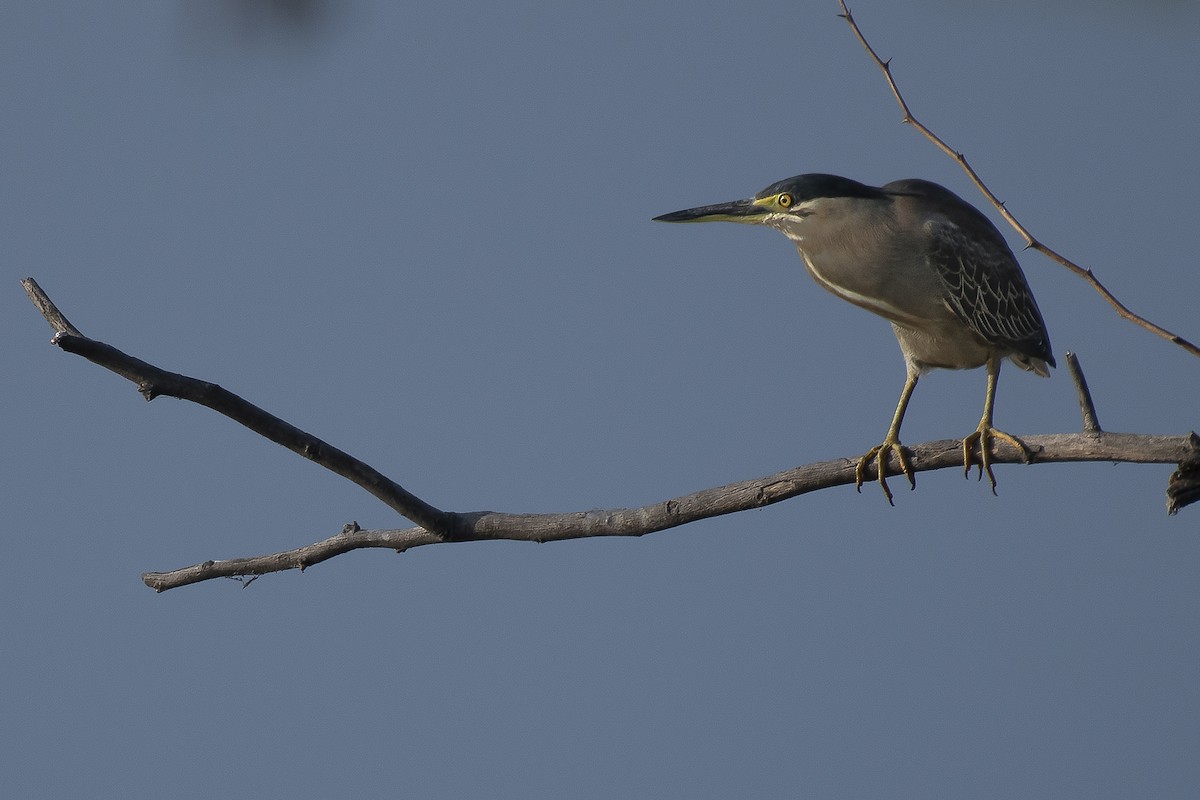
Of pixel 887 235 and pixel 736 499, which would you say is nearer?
pixel 736 499

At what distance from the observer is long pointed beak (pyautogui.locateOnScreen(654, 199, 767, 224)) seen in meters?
1.57

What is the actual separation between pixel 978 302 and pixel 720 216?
1.21 feet

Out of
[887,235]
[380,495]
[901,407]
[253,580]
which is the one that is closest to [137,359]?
[380,495]

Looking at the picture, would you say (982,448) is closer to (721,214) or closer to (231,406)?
(721,214)

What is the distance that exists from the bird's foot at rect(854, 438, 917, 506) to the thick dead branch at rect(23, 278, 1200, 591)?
0.04 feet

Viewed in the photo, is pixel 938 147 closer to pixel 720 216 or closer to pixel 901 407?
pixel 720 216

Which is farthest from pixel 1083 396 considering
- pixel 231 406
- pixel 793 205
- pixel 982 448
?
pixel 231 406

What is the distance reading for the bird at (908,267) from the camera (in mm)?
1541

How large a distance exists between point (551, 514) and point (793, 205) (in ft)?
1.73

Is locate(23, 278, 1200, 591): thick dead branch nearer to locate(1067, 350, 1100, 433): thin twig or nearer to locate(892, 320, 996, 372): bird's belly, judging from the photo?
locate(1067, 350, 1100, 433): thin twig

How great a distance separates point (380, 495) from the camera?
1264 millimetres

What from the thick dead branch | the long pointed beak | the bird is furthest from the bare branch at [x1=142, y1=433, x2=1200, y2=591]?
the long pointed beak

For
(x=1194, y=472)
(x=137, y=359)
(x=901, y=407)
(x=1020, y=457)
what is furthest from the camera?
(x=901, y=407)

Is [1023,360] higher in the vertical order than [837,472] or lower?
higher
